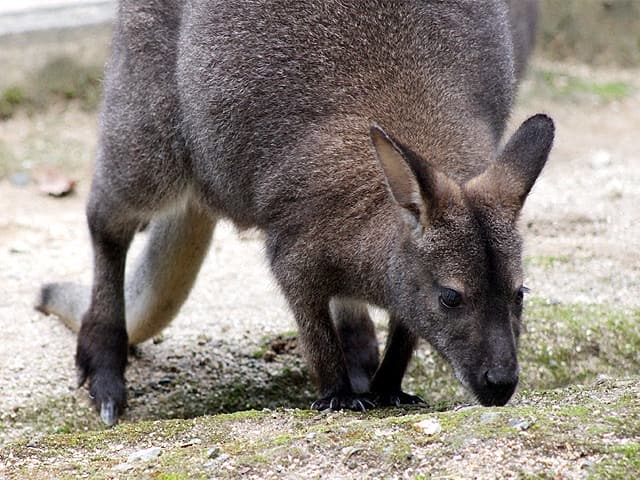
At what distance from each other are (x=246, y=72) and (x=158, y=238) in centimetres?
136

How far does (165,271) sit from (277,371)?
2.48 ft

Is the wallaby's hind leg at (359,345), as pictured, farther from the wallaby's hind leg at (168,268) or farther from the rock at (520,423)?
the rock at (520,423)

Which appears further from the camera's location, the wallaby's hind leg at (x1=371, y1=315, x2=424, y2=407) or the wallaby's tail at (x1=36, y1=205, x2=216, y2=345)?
the wallaby's tail at (x1=36, y1=205, x2=216, y2=345)

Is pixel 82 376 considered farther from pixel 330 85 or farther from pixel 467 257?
pixel 467 257

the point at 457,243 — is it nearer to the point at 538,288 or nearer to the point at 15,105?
the point at 538,288

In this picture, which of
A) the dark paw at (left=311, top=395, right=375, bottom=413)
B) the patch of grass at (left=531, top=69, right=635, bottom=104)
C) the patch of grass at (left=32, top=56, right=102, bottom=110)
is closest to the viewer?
the dark paw at (left=311, top=395, right=375, bottom=413)

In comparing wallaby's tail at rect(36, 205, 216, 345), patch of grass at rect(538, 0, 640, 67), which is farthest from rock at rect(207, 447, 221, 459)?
patch of grass at rect(538, 0, 640, 67)

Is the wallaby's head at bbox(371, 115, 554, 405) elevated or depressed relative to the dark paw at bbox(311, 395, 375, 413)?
elevated

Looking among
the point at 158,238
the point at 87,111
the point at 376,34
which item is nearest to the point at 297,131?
the point at 376,34

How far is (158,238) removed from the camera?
586cm

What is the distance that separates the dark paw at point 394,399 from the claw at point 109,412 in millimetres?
1301

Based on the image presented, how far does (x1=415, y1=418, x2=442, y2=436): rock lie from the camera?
3.61 meters

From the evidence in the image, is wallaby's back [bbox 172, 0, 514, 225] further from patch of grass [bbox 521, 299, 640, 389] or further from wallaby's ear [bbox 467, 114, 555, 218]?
patch of grass [bbox 521, 299, 640, 389]

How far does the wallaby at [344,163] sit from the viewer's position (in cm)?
404
